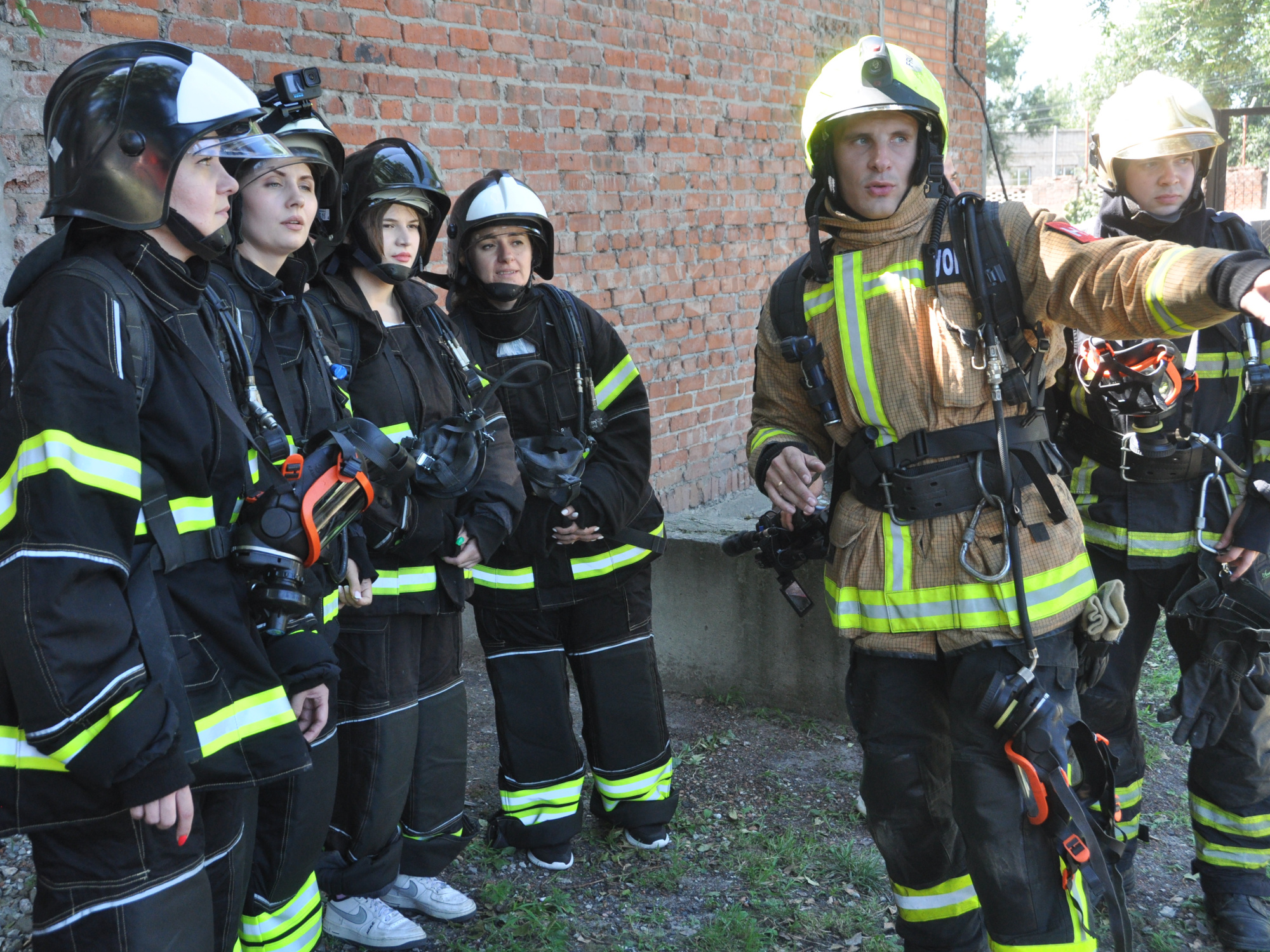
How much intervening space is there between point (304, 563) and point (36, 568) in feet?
1.74

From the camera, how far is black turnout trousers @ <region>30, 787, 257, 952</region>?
193 cm

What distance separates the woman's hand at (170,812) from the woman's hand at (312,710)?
0.52 m

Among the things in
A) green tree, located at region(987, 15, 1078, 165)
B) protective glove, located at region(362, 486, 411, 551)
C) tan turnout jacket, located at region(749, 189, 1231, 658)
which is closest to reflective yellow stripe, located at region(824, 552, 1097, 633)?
tan turnout jacket, located at region(749, 189, 1231, 658)

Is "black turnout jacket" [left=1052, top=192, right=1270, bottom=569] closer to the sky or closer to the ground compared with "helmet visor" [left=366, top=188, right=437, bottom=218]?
closer to the ground

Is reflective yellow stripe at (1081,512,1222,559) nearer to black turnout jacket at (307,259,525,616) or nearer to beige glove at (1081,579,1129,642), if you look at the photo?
beige glove at (1081,579,1129,642)

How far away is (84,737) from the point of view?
6.00 feet

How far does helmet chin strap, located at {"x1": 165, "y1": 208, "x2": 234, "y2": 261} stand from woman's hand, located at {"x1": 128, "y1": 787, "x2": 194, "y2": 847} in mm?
1007

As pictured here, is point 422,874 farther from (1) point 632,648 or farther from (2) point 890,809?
(2) point 890,809

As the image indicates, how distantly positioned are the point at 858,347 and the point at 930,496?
40 centimetres

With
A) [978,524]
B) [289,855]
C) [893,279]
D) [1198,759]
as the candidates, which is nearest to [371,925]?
[289,855]

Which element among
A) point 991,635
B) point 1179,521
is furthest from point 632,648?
point 1179,521

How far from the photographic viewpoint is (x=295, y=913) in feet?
8.70

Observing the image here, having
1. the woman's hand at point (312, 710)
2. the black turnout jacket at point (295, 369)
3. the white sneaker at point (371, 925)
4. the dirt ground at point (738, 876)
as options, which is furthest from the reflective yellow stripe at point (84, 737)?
the dirt ground at point (738, 876)

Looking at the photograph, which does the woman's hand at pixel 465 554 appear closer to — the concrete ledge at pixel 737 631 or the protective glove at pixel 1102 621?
the protective glove at pixel 1102 621
